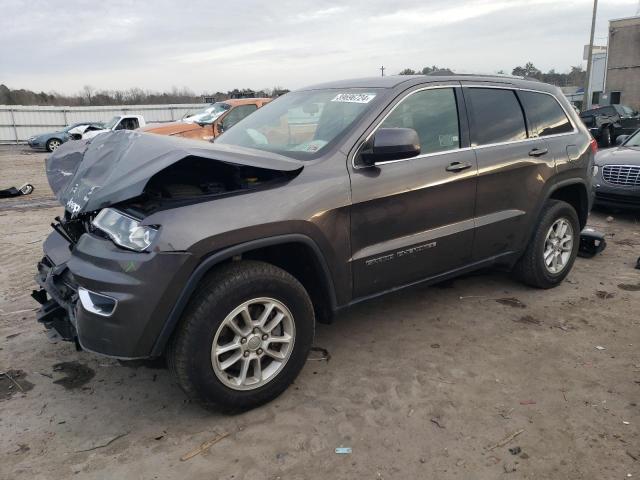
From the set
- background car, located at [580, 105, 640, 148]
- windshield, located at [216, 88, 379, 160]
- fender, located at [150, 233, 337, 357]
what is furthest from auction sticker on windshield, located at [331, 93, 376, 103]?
background car, located at [580, 105, 640, 148]

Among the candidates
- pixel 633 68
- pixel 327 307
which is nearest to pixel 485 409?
pixel 327 307

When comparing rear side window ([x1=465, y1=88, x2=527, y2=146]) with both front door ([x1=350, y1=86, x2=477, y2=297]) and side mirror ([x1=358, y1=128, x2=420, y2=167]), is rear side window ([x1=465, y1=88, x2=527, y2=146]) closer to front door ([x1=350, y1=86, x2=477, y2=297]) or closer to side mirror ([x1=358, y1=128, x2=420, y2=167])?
front door ([x1=350, y1=86, x2=477, y2=297])

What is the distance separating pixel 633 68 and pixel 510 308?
52403 mm

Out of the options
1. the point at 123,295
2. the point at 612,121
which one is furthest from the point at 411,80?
the point at 612,121

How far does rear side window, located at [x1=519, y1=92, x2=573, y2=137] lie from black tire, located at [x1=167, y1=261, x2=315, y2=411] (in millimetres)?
2747

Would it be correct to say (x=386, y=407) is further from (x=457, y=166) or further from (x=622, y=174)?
(x=622, y=174)

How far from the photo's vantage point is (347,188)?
123 inches

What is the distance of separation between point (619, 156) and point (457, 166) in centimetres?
555

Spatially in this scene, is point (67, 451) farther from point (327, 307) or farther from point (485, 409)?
point (485, 409)

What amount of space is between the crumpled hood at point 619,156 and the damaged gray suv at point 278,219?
4.10 metres

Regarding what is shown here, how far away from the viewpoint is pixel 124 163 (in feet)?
9.27

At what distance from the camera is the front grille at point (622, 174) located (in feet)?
24.2

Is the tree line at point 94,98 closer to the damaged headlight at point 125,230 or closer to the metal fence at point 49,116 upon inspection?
the metal fence at point 49,116

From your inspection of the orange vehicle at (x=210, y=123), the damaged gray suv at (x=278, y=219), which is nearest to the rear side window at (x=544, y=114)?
the damaged gray suv at (x=278, y=219)
